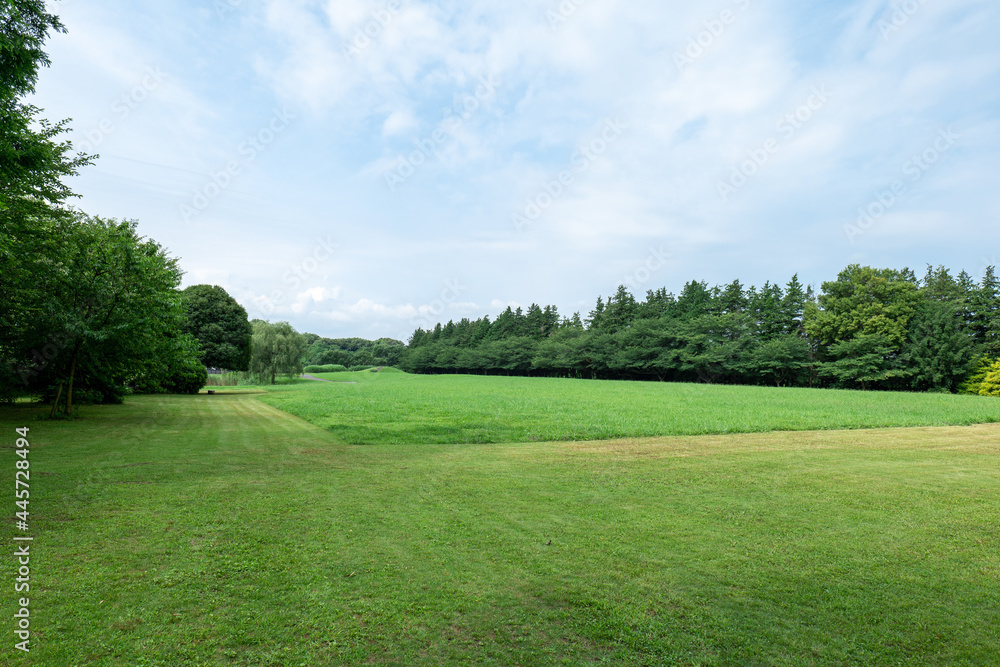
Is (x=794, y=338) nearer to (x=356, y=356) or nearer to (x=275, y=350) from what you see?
(x=275, y=350)

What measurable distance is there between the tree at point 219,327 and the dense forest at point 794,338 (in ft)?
164

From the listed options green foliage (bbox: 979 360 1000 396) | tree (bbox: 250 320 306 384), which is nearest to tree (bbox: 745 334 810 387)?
green foliage (bbox: 979 360 1000 396)

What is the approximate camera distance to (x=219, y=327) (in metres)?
38.1

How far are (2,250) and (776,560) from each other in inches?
647

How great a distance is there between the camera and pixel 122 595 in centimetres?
369

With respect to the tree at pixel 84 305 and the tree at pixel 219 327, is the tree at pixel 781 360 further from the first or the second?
the tree at pixel 84 305

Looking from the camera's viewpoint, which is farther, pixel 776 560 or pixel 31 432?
pixel 31 432

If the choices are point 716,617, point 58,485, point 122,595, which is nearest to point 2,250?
point 58,485

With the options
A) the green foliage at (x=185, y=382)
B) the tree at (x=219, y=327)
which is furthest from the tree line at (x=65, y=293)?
the tree at (x=219, y=327)

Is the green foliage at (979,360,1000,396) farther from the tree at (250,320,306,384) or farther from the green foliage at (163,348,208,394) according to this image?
the tree at (250,320,306,384)

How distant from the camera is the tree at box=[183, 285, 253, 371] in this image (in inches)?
1480

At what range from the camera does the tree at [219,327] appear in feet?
123

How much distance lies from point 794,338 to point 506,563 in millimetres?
61683

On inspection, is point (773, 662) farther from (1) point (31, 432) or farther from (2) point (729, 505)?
(1) point (31, 432)
